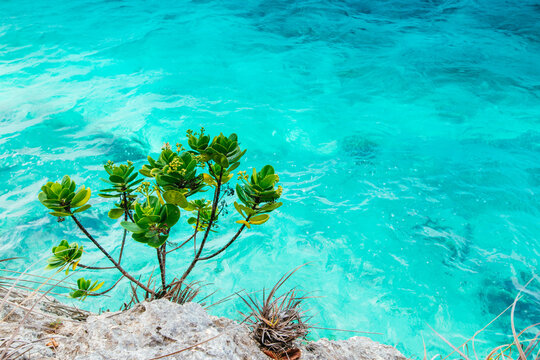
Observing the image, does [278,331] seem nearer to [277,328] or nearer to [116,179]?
[277,328]

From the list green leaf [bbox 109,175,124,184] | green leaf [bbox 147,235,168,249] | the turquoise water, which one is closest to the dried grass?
green leaf [bbox 147,235,168,249]

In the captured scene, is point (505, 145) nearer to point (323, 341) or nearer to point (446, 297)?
point (446, 297)

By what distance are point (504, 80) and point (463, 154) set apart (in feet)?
9.96

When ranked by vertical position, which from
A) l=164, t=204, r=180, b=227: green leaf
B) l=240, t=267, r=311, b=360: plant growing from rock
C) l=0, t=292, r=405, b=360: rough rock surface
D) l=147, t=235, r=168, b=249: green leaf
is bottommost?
l=240, t=267, r=311, b=360: plant growing from rock

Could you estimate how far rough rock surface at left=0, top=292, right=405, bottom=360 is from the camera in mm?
1287

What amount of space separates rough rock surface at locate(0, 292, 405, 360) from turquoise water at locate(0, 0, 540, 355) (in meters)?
1.47

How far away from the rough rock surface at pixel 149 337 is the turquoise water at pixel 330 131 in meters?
1.47

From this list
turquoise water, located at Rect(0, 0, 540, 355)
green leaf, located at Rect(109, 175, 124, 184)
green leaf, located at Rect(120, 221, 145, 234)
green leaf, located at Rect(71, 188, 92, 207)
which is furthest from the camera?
turquoise water, located at Rect(0, 0, 540, 355)

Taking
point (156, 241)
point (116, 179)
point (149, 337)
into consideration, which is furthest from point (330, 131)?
point (149, 337)

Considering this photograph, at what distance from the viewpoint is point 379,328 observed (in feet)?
9.87

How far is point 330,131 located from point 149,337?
15.7 ft

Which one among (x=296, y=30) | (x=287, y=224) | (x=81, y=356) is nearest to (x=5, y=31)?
(x=296, y=30)

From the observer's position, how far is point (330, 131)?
5.71 metres

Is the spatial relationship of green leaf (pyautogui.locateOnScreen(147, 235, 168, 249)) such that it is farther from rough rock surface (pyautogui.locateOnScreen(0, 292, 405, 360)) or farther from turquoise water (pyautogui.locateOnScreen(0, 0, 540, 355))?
turquoise water (pyautogui.locateOnScreen(0, 0, 540, 355))
